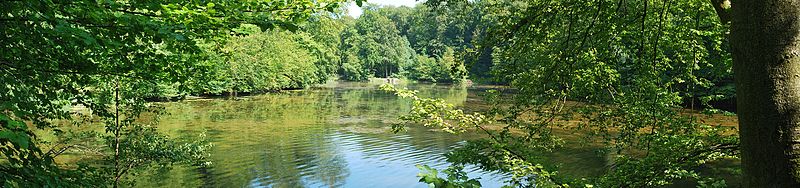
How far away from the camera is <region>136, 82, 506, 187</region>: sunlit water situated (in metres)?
11.2

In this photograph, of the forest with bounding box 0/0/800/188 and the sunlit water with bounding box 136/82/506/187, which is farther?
the sunlit water with bounding box 136/82/506/187

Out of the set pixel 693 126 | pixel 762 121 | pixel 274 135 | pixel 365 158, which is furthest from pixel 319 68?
pixel 762 121

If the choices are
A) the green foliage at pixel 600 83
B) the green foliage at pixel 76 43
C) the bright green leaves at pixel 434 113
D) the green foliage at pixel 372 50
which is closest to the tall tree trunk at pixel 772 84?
the green foliage at pixel 600 83

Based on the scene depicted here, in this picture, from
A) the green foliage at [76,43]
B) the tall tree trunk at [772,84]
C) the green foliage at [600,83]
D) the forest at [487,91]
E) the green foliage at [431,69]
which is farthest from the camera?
the green foliage at [431,69]

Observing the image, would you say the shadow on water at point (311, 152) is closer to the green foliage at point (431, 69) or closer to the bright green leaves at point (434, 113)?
the bright green leaves at point (434, 113)

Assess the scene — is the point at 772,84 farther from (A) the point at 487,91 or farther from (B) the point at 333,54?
(B) the point at 333,54

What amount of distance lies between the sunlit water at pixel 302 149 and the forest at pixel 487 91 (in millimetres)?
99

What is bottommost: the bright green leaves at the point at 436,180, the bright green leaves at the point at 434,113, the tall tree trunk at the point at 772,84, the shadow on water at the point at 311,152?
the shadow on water at the point at 311,152

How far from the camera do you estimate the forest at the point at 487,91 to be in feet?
6.18

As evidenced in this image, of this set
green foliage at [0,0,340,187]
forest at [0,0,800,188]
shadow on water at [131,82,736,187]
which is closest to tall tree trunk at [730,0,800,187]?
forest at [0,0,800,188]

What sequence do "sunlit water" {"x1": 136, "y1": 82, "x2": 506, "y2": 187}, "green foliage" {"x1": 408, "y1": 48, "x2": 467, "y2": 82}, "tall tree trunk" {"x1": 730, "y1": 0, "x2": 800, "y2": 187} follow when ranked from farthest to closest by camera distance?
"green foliage" {"x1": 408, "y1": 48, "x2": 467, "y2": 82}, "sunlit water" {"x1": 136, "y1": 82, "x2": 506, "y2": 187}, "tall tree trunk" {"x1": 730, "y1": 0, "x2": 800, "y2": 187}

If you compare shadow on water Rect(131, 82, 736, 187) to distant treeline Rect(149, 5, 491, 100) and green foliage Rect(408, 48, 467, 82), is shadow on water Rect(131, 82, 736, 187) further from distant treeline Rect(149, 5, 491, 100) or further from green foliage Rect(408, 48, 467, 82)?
green foliage Rect(408, 48, 467, 82)

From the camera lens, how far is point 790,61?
5.73 feet

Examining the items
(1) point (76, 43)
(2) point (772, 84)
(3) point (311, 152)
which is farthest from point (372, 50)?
(2) point (772, 84)
